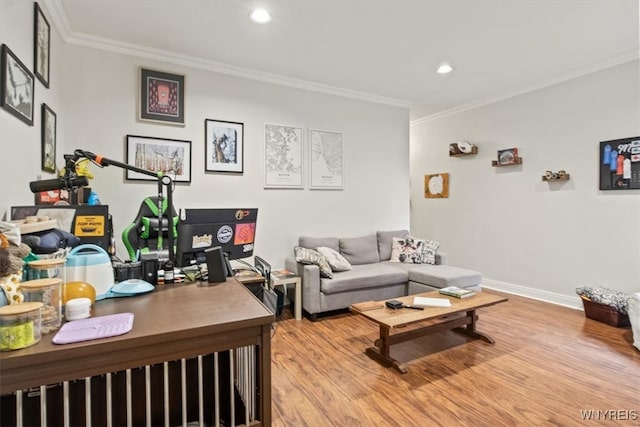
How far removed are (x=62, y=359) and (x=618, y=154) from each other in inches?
185

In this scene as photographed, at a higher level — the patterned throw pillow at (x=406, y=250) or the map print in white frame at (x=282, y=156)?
the map print in white frame at (x=282, y=156)

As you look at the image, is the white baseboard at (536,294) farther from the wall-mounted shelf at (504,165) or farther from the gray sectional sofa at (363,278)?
the wall-mounted shelf at (504,165)

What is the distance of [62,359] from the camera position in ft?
2.95

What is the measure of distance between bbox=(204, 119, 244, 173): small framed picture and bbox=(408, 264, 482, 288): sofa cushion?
2.35 m

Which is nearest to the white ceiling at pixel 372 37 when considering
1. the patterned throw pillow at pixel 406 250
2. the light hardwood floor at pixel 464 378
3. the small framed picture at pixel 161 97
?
the small framed picture at pixel 161 97

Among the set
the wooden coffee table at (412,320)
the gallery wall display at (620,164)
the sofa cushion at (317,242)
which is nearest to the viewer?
the wooden coffee table at (412,320)

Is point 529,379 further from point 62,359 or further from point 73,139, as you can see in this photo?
point 73,139

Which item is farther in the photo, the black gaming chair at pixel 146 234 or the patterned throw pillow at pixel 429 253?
the patterned throw pillow at pixel 429 253

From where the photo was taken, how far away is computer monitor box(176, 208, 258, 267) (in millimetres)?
1647

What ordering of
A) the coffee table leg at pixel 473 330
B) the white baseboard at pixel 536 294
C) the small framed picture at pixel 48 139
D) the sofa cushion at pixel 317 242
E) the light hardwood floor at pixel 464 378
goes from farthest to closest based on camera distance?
the sofa cushion at pixel 317 242, the white baseboard at pixel 536 294, the coffee table leg at pixel 473 330, the small framed picture at pixel 48 139, the light hardwood floor at pixel 464 378

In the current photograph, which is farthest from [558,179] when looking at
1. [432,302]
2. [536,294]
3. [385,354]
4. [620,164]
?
[385,354]

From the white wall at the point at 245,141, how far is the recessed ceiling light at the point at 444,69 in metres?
1.07

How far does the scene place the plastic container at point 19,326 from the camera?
87 cm

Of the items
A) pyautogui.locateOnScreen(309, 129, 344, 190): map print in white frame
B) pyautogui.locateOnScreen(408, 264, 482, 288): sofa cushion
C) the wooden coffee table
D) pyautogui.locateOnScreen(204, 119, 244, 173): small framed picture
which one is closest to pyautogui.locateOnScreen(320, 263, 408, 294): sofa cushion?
pyautogui.locateOnScreen(408, 264, 482, 288): sofa cushion
